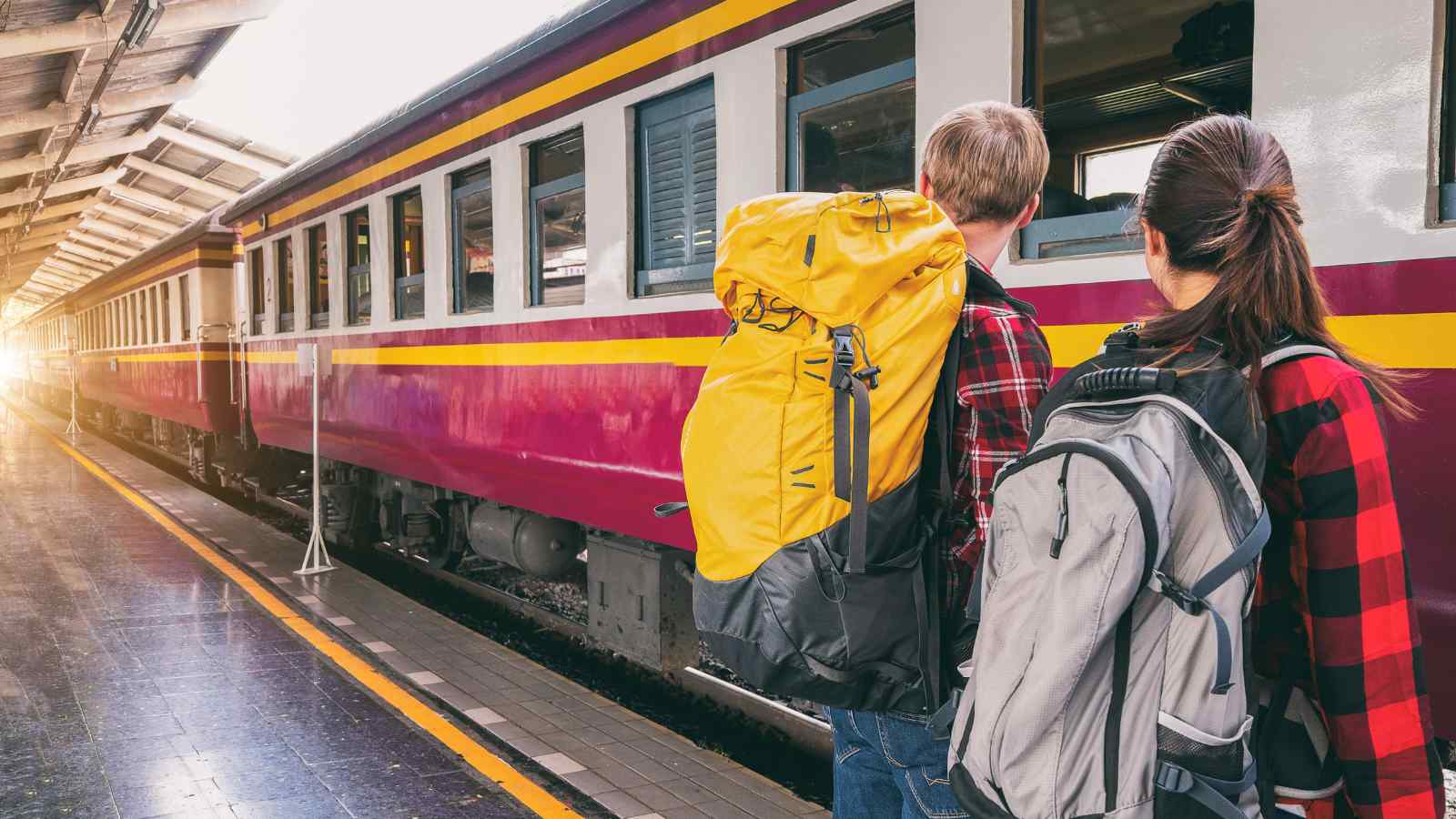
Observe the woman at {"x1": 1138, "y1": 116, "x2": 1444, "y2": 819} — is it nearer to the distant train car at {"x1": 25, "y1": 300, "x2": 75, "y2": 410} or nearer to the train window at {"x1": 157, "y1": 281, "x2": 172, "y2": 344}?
the train window at {"x1": 157, "y1": 281, "x2": 172, "y2": 344}

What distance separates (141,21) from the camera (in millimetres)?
11086

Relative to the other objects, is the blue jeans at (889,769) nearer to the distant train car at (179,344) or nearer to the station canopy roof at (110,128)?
the station canopy roof at (110,128)

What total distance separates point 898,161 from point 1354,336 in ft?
5.78

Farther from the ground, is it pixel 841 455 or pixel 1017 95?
pixel 1017 95

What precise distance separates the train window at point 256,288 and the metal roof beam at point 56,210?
21873 millimetres

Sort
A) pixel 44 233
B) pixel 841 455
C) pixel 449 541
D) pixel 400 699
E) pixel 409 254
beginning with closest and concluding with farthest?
1. pixel 841 455
2. pixel 400 699
3. pixel 409 254
4. pixel 449 541
5. pixel 44 233

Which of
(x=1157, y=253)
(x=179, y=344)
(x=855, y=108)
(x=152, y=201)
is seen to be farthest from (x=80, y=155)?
(x=1157, y=253)

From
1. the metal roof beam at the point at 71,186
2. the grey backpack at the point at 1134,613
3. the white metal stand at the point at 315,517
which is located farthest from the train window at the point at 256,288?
the metal roof beam at the point at 71,186

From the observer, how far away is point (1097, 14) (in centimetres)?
461

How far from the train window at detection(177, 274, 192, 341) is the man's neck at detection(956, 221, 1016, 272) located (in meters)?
15.2

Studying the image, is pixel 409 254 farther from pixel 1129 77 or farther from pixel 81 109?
pixel 81 109

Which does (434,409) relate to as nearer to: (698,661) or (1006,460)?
(698,661)

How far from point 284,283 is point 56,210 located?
23.7 meters

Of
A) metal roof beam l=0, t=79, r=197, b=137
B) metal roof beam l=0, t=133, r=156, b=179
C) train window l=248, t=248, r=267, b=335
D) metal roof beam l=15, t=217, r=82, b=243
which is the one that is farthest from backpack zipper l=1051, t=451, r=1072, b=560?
metal roof beam l=15, t=217, r=82, b=243
